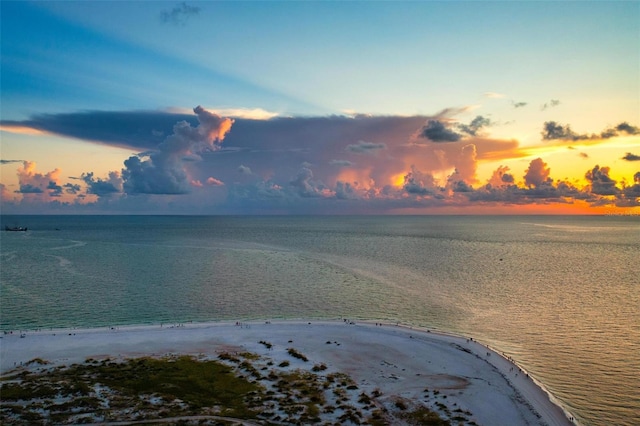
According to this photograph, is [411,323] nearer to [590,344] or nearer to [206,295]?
[590,344]

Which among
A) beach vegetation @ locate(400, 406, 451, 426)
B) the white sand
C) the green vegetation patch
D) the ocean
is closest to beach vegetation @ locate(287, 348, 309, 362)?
the white sand

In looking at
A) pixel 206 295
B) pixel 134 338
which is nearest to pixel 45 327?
pixel 134 338

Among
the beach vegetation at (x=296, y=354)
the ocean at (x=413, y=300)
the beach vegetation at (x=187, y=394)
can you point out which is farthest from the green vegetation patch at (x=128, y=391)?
the ocean at (x=413, y=300)

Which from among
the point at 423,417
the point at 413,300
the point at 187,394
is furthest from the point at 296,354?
the point at 413,300

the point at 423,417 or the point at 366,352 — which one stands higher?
the point at 423,417

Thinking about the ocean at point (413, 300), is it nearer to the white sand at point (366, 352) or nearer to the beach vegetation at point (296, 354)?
the white sand at point (366, 352)

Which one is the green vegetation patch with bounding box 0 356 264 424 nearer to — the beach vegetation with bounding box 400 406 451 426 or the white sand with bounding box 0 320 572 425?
the white sand with bounding box 0 320 572 425

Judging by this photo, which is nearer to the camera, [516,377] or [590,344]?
[516,377]

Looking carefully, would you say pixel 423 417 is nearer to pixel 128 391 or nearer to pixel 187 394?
pixel 187 394

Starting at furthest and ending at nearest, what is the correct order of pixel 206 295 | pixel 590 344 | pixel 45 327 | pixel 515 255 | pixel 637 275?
pixel 515 255, pixel 637 275, pixel 206 295, pixel 45 327, pixel 590 344
